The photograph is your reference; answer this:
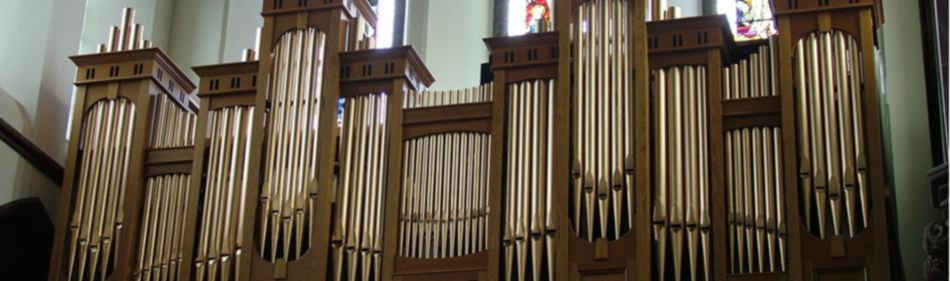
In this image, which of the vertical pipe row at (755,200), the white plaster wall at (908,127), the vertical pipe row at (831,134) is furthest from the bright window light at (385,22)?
the vertical pipe row at (831,134)

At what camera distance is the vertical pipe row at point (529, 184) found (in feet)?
44.1

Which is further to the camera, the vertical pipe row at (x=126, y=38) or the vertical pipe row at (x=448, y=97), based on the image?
the vertical pipe row at (x=126, y=38)

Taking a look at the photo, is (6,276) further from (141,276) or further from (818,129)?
(818,129)

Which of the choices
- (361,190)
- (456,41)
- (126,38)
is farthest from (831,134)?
(126,38)

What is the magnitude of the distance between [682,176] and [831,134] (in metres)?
1.23

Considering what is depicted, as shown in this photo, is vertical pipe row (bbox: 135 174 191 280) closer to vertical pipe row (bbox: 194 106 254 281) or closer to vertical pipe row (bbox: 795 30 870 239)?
vertical pipe row (bbox: 194 106 254 281)

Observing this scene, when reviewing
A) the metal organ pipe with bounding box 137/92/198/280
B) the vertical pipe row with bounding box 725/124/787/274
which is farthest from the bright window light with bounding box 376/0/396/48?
the vertical pipe row with bounding box 725/124/787/274

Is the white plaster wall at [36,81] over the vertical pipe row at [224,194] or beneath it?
over

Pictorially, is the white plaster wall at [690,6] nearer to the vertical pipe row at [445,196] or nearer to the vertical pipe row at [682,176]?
the vertical pipe row at [682,176]

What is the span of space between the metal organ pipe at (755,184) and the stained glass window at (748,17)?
338cm

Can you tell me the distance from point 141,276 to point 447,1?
4.91m

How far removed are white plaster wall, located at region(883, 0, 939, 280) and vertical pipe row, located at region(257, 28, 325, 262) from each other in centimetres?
501

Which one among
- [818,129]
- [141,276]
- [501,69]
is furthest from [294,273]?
[818,129]

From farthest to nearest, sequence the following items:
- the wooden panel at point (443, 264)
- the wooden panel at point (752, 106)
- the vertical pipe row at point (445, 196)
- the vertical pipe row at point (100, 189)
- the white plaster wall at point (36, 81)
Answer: the white plaster wall at point (36, 81) → the vertical pipe row at point (100, 189) → the vertical pipe row at point (445, 196) → the wooden panel at point (443, 264) → the wooden panel at point (752, 106)
